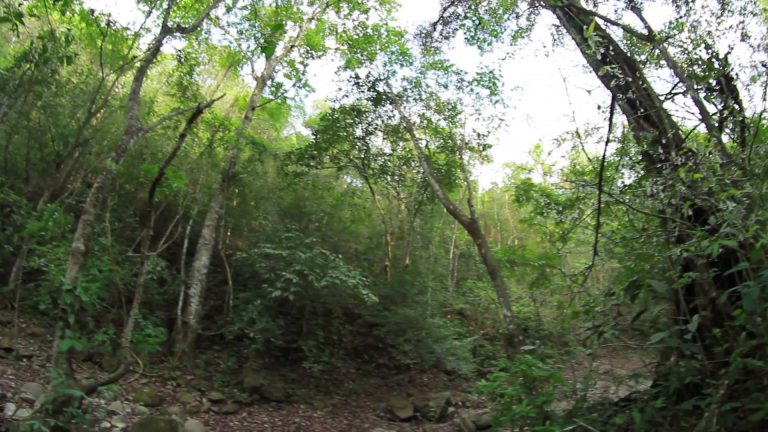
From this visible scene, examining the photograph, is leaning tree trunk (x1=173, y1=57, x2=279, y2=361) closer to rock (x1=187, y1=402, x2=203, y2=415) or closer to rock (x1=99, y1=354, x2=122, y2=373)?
rock (x1=99, y1=354, x2=122, y2=373)

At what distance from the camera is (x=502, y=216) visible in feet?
49.9

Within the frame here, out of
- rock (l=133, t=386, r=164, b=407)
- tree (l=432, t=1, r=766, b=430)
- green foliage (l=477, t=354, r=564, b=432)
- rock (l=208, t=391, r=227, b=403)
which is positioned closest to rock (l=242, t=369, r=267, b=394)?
rock (l=208, t=391, r=227, b=403)

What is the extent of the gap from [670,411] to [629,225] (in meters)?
1.23

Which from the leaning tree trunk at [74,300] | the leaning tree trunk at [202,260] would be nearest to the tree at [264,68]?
the leaning tree trunk at [202,260]

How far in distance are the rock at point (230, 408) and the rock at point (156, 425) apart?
162cm

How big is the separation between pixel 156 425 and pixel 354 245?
4.85 metres

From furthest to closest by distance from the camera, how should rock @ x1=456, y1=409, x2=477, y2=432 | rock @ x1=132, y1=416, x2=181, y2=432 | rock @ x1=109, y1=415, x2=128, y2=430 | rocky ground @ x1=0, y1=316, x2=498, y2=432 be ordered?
1. rock @ x1=456, y1=409, x2=477, y2=432
2. rocky ground @ x1=0, y1=316, x2=498, y2=432
3. rock @ x1=109, y1=415, x2=128, y2=430
4. rock @ x1=132, y1=416, x2=181, y2=432

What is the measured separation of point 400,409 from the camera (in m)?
7.58

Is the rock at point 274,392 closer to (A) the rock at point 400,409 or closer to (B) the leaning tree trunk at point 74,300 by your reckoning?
(A) the rock at point 400,409

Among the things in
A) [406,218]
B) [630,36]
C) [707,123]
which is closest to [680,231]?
[707,123]

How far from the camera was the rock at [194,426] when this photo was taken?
5.76m

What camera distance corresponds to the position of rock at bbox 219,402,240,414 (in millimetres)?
6699

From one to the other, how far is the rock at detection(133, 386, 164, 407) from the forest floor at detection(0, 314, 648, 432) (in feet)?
0.08

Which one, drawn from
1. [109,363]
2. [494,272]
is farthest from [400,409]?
[109,363]
